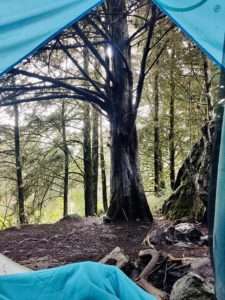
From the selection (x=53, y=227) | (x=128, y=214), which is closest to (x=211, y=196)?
(x=128, y=214)

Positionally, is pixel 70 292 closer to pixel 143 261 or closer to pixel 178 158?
pixel 143 261

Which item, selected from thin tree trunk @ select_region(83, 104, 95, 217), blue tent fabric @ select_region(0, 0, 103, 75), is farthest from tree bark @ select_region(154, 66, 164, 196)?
blue tent fabric @ select_region(0, 0, 103, 75)

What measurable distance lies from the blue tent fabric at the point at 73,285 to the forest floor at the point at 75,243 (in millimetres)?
1370

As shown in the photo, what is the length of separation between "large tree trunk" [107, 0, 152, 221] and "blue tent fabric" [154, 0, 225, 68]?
148 inches

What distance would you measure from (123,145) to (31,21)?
389cm

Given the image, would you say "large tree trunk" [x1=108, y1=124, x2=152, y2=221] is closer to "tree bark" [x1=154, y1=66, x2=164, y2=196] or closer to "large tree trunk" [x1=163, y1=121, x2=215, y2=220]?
"large tree trunk" [x1=163, y1=121, x2=215, y2=220]

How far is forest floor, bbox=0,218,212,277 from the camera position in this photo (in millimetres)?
3609

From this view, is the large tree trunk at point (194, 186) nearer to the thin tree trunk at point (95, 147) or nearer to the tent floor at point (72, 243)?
the tent floor at point (72, 243)

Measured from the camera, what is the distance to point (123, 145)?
17.2 ft

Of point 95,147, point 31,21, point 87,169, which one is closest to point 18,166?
point 87,169

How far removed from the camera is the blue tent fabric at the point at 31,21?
137 cm

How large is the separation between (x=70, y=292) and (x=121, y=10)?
406cm

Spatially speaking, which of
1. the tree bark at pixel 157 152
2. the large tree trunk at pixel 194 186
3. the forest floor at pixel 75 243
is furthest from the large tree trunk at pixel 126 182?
the tree bark at pixel 157 152

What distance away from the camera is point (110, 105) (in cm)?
532
